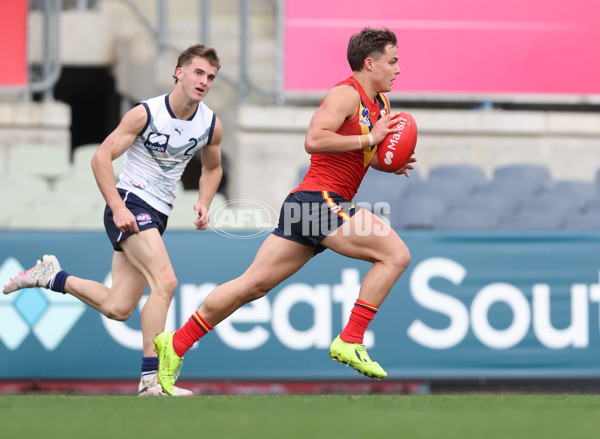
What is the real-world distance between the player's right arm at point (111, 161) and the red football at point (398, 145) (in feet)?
4.63

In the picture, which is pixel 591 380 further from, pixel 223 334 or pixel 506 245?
pixel 223 334

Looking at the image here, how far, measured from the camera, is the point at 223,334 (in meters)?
7.63

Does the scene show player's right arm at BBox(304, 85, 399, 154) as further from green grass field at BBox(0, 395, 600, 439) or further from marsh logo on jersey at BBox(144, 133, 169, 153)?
green grass field at BBox(0, 395, 600, 439)

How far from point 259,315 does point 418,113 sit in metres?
4.27

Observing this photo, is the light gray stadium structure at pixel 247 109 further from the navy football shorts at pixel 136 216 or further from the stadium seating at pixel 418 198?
the navy football shorts at pixel 136 216

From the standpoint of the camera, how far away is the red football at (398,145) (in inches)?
207

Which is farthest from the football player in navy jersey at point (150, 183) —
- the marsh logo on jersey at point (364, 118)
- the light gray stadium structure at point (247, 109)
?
the light gray stadium structure at point (247, 109)

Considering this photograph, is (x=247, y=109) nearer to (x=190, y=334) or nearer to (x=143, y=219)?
(x=143, y=219)

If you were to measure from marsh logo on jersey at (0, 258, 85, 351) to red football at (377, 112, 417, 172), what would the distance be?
3.34 m

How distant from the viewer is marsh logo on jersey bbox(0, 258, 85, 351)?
7.54m

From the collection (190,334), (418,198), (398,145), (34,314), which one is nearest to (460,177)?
(418,198)

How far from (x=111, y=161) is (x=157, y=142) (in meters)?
0.30

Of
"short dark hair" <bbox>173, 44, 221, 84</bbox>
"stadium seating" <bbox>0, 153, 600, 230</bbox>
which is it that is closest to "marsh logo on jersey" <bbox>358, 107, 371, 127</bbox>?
"short dark hair" <bbox>173, 44, 221, 84</bbox>

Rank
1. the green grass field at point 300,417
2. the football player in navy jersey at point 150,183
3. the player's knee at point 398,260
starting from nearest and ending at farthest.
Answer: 1. the green grass field at point 300,417
2. the player's knee at point 398,260
3. the football player in navy jersey at point 150,183
